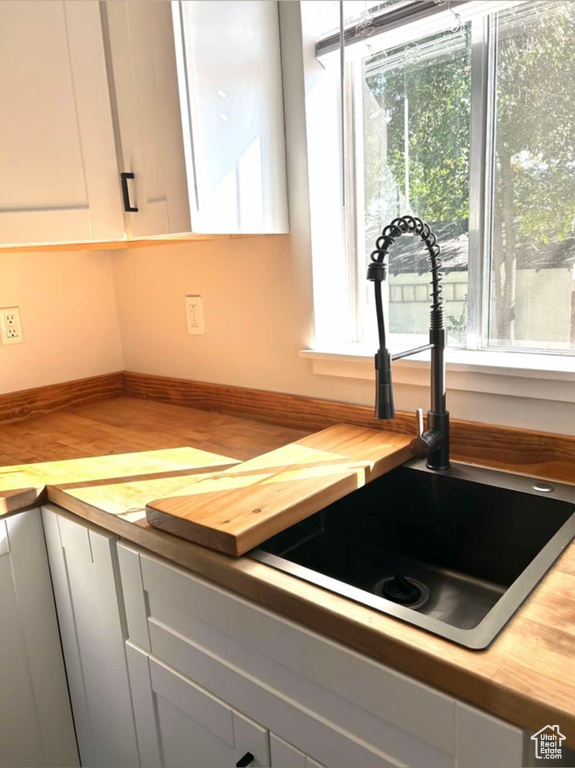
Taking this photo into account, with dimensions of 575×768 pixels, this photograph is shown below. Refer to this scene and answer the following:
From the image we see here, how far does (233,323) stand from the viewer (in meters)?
→ 1.56

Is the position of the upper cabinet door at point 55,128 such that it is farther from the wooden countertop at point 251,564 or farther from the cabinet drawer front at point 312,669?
the cabinet drawer front at point 312,669

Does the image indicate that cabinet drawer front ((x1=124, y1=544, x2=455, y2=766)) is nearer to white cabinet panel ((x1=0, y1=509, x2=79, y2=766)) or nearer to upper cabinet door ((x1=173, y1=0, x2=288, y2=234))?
white cabinet panel ((x1=0, y1=509, x2=79, y2=766))

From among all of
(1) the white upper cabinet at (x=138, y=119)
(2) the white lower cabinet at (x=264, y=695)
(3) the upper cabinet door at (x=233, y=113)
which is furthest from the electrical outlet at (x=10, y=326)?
(2) the white lower cabinet at (x=264, y=695)

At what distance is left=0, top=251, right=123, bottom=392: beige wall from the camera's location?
66.1 inches

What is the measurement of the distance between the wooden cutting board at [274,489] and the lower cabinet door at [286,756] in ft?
0.93

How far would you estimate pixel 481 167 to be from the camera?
1.14 metres

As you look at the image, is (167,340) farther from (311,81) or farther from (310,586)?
(310,586)

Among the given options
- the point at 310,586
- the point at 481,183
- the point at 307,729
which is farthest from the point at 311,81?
the point at 307,729

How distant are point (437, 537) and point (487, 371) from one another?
0.35 m

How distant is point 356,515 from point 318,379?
0.39 metres

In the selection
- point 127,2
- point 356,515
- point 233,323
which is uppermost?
point 127,2

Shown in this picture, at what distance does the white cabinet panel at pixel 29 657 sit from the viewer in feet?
3.76

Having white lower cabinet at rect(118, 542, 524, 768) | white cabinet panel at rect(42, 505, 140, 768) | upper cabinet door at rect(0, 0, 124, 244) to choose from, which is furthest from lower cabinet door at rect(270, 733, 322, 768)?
upper cabinet door at rect(0, 0, 124, 244)

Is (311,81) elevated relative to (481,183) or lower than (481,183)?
elevated
